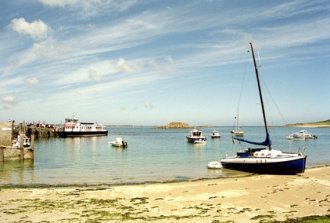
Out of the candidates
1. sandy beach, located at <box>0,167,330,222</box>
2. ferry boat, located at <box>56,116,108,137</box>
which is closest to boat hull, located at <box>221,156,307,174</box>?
sandy beach, located at <box>0,167,330,222</box>

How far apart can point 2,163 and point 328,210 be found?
34533 millimetres

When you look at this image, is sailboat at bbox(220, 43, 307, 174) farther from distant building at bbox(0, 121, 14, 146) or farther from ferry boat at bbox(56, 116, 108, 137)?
ferry boat at bbox(56, 116, 108, 137)

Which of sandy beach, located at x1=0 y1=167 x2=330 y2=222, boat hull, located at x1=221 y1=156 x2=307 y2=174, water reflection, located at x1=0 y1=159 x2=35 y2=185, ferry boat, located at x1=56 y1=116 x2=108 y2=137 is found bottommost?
water reflection, located at x1=0 y1=159 x2=35 y2=185

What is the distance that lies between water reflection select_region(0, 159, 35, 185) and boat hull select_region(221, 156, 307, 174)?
19.0 metres

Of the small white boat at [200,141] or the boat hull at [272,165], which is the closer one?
the boat hull at [272,165]

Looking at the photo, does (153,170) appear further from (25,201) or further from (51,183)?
(25,201)

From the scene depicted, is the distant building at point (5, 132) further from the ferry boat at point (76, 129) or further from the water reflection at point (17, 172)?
the ferry boat at point (76, 129)

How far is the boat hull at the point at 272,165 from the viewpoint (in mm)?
31078

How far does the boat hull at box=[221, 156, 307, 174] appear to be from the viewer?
31.1 metres

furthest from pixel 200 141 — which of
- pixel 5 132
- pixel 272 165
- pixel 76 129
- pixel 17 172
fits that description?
pixel 17 172

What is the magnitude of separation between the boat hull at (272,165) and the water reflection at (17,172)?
18963 millimetres

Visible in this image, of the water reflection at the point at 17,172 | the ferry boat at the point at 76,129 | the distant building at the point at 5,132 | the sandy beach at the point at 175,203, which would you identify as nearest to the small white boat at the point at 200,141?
the ferry boat at the point at 76,129

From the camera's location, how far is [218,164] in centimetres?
3759

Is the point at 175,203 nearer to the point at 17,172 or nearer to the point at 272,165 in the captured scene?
the point at 272,165
